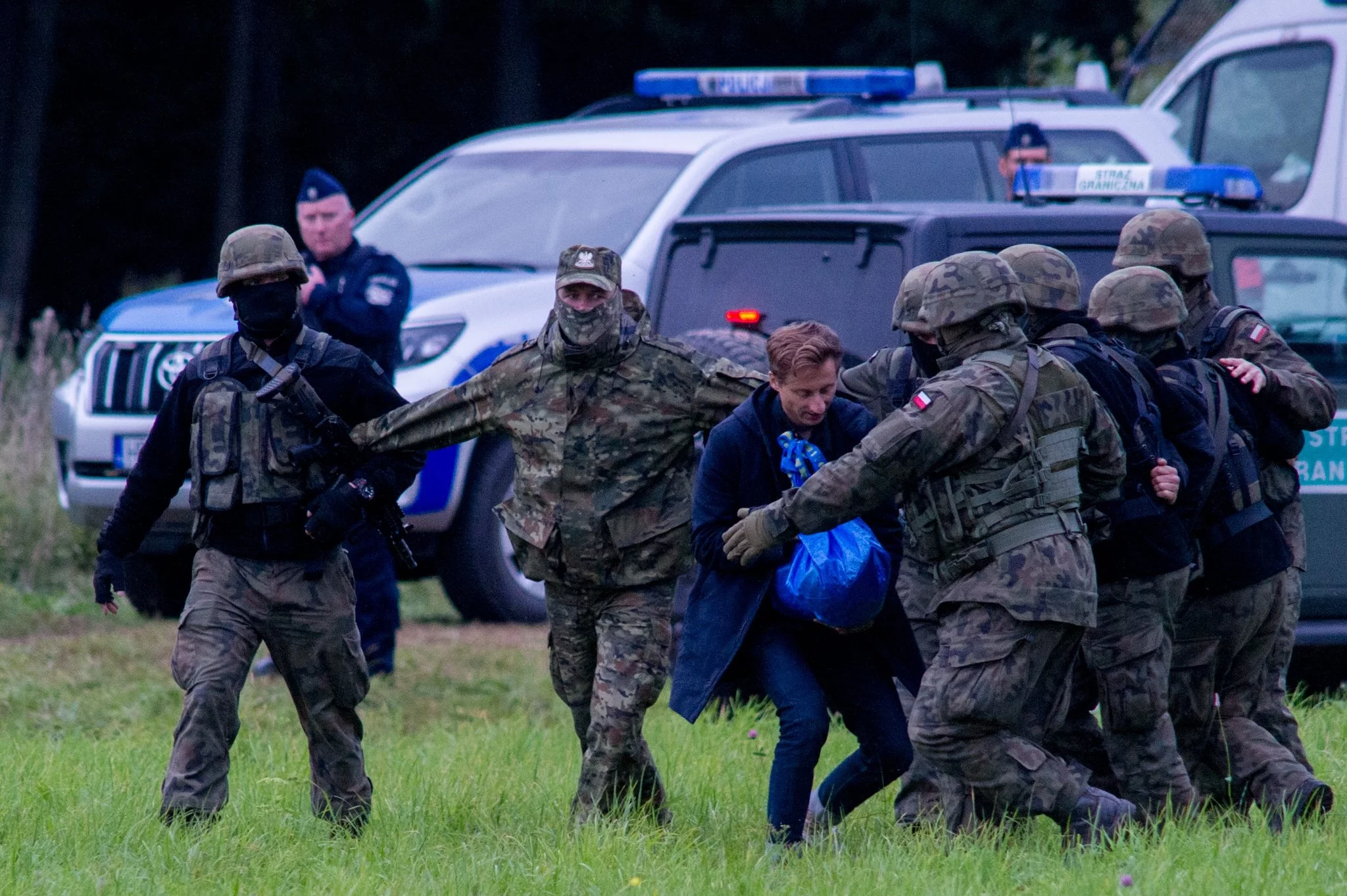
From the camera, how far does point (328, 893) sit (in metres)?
4.65

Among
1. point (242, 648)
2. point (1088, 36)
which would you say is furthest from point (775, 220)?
point (1088, 36)

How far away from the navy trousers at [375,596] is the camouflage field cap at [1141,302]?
341 centimetres

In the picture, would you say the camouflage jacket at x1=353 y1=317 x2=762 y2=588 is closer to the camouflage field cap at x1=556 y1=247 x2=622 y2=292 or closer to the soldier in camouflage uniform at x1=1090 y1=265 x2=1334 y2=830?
the camouflage field cap at x1=556 y1=247 x2=622 y2=292

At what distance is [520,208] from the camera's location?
9305 mm

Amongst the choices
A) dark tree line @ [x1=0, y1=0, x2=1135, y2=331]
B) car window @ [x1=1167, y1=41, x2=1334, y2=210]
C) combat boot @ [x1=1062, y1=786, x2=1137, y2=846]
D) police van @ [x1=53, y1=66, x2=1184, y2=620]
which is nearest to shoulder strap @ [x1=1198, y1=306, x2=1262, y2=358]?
combat boot @ [x1=1062, y1=786, x2=1137, y2=846]

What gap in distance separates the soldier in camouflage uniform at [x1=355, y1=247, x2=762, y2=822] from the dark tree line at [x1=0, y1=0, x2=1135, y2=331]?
39.5 feet

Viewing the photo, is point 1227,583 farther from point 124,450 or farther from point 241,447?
point 124,450

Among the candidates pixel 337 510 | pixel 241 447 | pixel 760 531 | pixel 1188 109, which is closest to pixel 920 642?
pixel 760 531

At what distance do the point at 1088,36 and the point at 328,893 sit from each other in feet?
56.7

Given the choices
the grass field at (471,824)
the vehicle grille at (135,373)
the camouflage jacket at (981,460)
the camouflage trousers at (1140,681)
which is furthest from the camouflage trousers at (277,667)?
the vehicle grille at (135,373)

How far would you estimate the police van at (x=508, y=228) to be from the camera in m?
8.44

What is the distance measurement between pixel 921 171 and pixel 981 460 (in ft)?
15.7

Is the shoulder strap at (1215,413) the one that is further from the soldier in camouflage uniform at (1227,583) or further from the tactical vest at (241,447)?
the tactical vest at (241,447)

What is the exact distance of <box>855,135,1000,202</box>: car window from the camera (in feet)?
30.5
